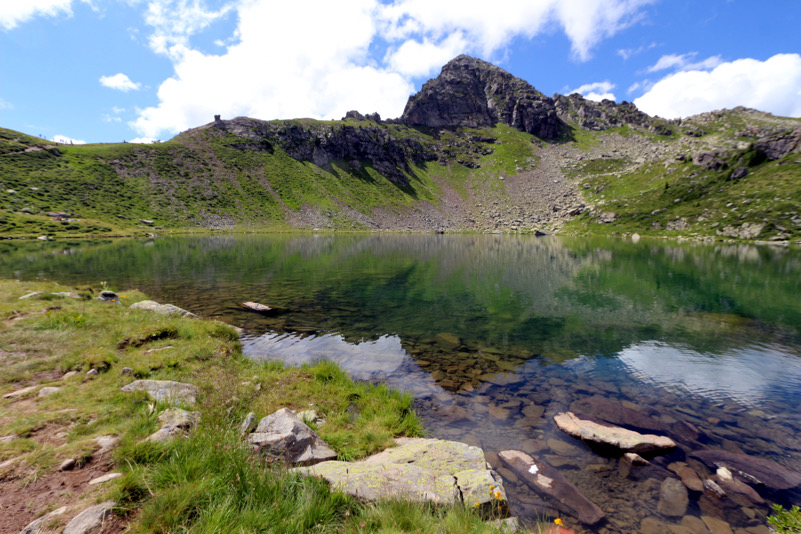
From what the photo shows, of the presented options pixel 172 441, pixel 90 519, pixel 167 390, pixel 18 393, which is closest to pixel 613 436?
pixel 172 441

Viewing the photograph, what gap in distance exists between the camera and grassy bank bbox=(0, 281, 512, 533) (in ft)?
14.0

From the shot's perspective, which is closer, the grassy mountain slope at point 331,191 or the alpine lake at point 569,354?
the alpine lake at point 569,354

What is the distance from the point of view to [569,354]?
53.9 feet

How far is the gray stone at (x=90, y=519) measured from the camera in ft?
12.3

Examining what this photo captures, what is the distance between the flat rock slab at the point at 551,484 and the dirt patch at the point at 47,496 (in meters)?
8.01

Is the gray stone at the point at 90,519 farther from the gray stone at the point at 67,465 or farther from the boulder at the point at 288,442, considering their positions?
the boulder at the point at 288,442

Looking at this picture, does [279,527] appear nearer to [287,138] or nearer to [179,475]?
[179,475]

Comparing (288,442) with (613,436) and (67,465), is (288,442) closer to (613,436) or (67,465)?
(67,465)

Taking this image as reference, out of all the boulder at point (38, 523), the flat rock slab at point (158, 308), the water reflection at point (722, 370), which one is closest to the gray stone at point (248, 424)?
the boulder at point (38, 523)

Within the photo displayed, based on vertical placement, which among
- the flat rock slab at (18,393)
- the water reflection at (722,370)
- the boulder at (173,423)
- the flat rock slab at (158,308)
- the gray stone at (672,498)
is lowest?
the water reflection at (722,370)

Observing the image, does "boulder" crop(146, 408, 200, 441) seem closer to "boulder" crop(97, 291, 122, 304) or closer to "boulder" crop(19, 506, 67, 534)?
"boulder" crop(19, 506, 67, 534)

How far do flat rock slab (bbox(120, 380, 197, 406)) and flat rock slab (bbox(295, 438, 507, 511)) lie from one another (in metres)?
4.55

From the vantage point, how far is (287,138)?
606 feet

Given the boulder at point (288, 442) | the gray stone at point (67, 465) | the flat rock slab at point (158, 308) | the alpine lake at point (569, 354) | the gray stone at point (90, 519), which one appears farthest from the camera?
the flat rock slab at point (158, 308)
